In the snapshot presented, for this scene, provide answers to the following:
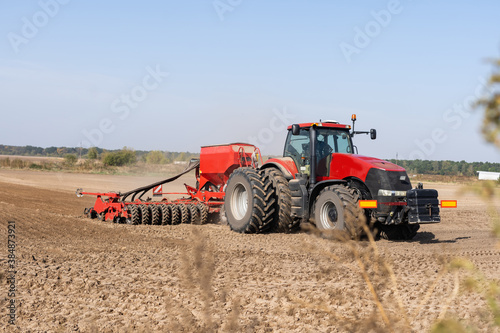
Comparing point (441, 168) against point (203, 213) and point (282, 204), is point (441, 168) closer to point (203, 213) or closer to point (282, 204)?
point (203, 213)

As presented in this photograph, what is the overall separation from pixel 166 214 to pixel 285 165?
11.1 feet

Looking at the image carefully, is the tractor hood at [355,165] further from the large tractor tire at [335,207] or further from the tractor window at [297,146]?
the tractor window at [297,146]

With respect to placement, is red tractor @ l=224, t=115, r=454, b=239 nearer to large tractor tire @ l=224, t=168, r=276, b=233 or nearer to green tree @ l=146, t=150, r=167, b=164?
large tractor tire @ l=224, t=168, r=276, b=233

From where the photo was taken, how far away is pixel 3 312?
480 centimetres

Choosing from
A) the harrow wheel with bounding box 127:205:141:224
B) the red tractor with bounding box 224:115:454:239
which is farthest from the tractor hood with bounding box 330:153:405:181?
the harrow wheel with bounding box 127:205:141:224

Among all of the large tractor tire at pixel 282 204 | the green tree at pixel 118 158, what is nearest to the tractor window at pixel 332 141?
the large tractor tire at pixel 282 204

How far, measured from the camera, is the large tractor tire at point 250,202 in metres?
10.4

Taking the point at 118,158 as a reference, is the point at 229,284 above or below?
below

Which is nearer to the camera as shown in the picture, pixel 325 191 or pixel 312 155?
pixel 325 191

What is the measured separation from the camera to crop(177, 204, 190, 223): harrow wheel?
12.6m

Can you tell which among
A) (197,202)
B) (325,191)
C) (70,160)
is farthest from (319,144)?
(70,160)

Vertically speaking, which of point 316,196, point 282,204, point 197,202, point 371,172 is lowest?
point 197,202

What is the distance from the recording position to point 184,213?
12.6 meters

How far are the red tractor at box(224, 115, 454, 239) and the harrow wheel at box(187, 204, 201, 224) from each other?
1193 millimetres
